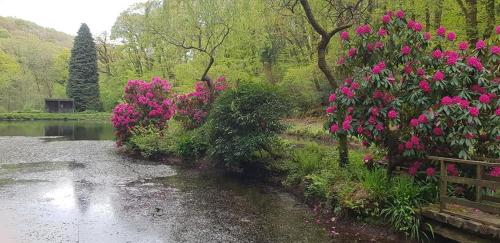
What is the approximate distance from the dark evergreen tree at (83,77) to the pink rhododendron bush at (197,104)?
Answer: 41742 millimetres

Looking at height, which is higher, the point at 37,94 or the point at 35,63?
the point at 35,63

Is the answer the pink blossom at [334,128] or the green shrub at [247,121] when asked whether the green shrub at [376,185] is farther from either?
the green shrub at [247,121]

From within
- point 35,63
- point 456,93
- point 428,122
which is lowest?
point 428,122

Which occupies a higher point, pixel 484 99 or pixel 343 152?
pixel 484 99

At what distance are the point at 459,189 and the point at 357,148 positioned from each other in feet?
20.9

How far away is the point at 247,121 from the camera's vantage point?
12039 mm

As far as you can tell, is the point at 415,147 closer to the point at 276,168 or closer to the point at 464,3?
the point at 276,168

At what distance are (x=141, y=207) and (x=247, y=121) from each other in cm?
423

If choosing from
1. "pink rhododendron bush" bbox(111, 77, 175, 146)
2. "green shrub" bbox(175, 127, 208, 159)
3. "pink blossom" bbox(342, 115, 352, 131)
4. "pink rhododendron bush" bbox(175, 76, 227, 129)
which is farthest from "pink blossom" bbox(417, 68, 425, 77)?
"pink rhododendron bush" bbox(111, 77, 175, 146)

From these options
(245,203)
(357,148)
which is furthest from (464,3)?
(245,203)

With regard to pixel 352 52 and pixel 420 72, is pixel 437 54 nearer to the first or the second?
pixel 420 72

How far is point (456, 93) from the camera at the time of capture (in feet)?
23.5

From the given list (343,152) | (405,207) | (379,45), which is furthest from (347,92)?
(405,207)

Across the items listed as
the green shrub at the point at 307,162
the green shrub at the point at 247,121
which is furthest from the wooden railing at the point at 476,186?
the green shrub at the point at 247,121
